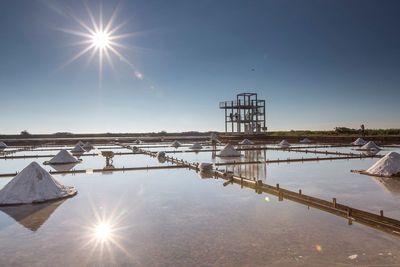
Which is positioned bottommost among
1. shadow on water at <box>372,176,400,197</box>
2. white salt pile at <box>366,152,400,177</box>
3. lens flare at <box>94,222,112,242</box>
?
lens flare at <box>94,222,112,242</box>

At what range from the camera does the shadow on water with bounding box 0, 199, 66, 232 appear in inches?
370

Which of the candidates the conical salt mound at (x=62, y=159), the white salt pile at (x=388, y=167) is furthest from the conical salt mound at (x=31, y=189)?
the white salt pile at (x=388, y=167)

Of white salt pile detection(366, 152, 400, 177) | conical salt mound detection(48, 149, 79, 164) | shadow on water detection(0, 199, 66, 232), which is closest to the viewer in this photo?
shadow on water detection(0, 199, 66, 232)

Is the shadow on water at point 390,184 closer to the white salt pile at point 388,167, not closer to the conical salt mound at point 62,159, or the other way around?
the white salt pile at point 388,167

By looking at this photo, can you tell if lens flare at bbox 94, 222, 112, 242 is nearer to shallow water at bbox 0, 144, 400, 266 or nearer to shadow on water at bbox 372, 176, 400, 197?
shallow water at bbox 0, 144, 400, 266

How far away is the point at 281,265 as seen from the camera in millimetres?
6328

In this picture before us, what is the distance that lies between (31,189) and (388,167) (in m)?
16.0

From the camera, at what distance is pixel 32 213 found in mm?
10562

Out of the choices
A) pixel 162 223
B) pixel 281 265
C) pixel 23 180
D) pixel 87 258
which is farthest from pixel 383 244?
pixel 23 180

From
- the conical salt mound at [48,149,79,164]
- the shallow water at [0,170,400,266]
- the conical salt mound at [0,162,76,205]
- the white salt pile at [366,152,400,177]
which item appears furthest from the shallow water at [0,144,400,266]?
the conical salt mound at [48,149,79,164]

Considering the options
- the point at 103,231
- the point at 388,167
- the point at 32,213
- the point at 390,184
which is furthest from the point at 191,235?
the point at 388,167

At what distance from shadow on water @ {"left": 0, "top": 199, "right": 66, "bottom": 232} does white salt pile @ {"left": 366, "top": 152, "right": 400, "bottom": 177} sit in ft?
47.5

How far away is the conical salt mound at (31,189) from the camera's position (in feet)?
39.5

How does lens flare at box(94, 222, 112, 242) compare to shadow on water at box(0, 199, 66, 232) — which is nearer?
lens flare at box(94, 222, 112, 242)
